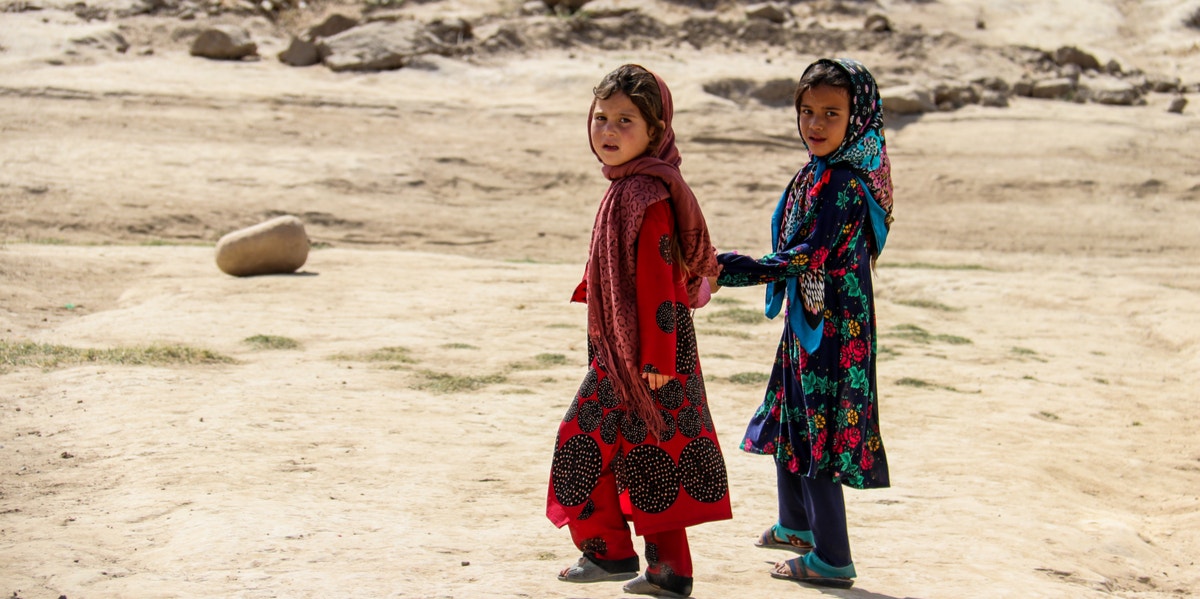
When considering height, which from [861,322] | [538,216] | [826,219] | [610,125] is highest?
[610,125]

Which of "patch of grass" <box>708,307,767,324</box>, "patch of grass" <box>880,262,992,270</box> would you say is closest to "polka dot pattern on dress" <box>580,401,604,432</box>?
"patch of grass" <box>708,307,767,324</box>

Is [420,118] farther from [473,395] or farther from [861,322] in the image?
[861,322]

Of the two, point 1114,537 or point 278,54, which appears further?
point 278,54

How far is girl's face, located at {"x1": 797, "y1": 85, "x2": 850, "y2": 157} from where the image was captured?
11.8 feet

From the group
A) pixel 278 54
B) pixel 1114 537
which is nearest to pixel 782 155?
pixel 278 54

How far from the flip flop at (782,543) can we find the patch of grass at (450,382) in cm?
283

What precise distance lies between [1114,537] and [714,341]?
3.84 m

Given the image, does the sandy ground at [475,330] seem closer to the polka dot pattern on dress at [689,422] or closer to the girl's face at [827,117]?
the polka dot pattern on dress at [689,422]

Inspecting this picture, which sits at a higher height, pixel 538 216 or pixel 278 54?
pixel 278 54

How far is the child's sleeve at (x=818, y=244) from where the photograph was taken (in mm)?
3576

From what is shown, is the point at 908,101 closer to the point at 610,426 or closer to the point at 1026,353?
the point at 1026,353

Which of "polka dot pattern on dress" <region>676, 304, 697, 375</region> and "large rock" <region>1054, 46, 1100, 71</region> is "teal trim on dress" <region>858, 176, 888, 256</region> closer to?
"polka dot pattern on dress" <region>676, 304, 697, 375</region>

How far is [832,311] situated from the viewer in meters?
3.67

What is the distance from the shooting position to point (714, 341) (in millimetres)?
8391
